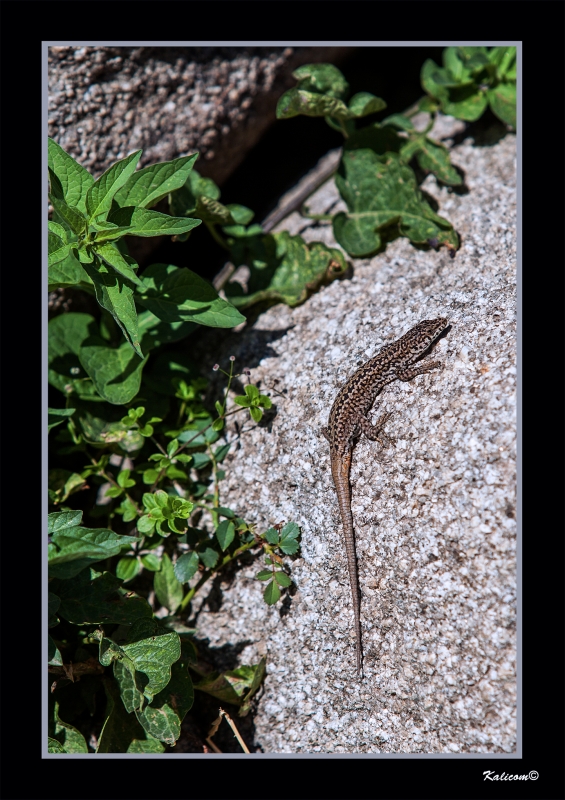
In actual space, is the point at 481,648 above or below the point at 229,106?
below

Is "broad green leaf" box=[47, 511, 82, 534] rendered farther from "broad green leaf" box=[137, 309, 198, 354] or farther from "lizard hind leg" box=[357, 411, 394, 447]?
"lizard hind leg" box=[357, 411, 394, 447]

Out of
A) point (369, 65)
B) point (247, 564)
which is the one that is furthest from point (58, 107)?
point (247, 564)

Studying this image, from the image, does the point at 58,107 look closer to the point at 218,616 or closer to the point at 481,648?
the point at 218,616

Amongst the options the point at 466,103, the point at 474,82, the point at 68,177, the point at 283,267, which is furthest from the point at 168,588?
the point at 474,82

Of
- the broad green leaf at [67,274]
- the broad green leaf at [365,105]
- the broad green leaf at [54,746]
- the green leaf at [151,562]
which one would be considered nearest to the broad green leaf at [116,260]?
the broad green leaf at [67,274]

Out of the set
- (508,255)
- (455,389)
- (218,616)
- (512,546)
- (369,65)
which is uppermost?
(369,65)
